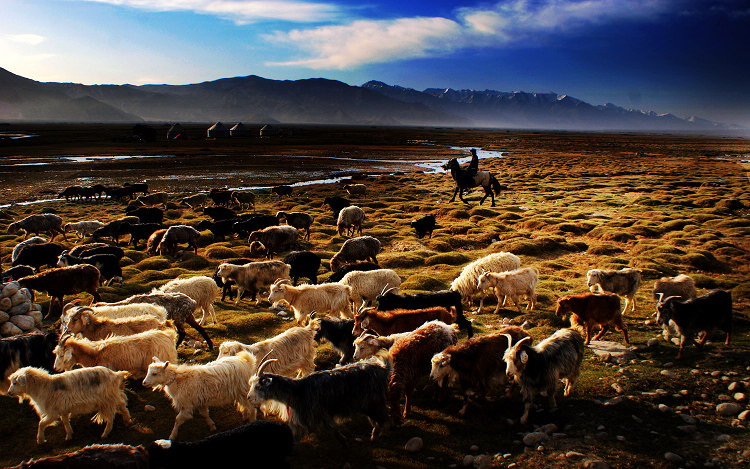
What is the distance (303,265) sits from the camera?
15219 millimetres

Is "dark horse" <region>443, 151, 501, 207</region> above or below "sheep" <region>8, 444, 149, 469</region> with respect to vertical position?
above

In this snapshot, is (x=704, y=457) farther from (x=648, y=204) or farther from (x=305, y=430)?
(x=648, y=204)

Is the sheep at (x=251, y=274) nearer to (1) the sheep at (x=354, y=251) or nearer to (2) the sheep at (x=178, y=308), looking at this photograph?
(2) the sheep at (x=178, y=308)

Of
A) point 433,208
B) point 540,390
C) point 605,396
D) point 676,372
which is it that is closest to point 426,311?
point 540,390

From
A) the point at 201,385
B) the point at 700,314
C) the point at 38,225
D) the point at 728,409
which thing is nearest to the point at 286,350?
the point at 201,385

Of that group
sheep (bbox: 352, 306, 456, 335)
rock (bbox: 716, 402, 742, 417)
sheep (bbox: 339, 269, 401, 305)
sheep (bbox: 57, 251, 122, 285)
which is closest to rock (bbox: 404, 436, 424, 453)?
sheep (bbox: 352, 306, 456, 335)

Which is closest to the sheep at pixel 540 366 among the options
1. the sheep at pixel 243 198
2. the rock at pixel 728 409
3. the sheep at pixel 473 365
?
the sheep at pixel 473 365

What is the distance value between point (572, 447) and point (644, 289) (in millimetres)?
9392

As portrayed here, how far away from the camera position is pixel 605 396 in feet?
24.6

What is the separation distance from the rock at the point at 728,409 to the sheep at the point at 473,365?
3.35m

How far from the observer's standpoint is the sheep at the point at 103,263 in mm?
14578

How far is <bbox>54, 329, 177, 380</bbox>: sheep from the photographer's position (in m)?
7.78

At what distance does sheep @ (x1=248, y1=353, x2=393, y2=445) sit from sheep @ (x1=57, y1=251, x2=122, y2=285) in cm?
1104

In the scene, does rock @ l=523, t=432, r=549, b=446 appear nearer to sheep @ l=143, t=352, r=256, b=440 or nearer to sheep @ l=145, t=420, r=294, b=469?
sheep @ l=145, t=420, r=294, b=469
